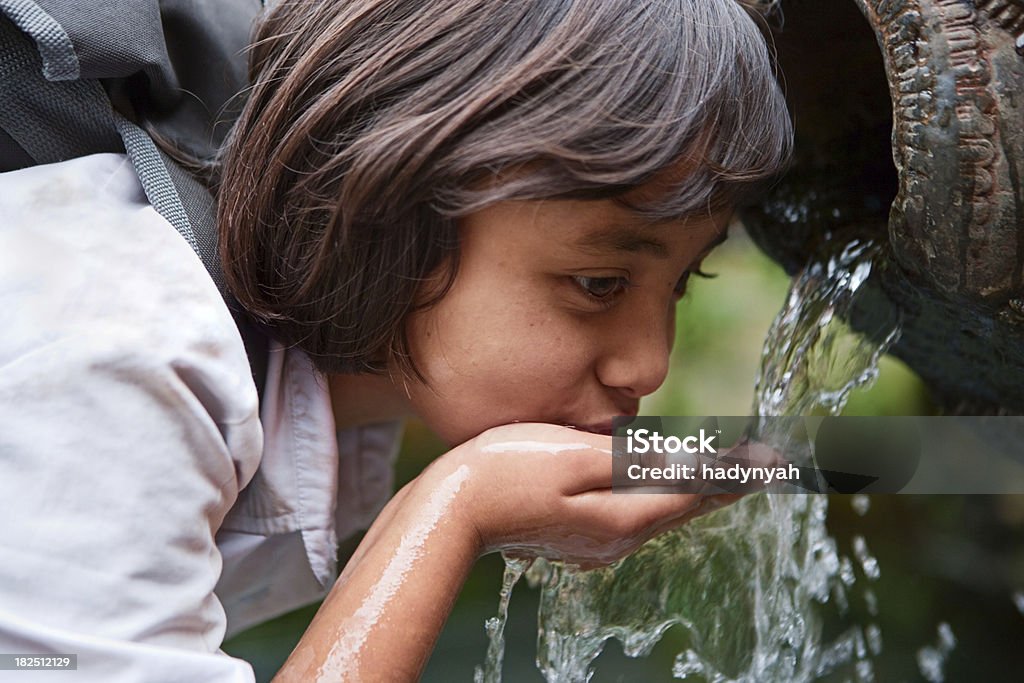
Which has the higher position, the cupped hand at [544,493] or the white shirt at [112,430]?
the white shirt at [112,430]

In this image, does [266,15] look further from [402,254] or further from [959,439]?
[959,439]

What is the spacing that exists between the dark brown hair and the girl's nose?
0.34 feet

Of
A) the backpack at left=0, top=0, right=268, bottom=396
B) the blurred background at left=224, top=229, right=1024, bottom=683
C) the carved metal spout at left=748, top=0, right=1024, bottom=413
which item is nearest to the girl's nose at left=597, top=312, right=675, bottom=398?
the carved metal spout at left=748, top=0, right=1024, bottom=413

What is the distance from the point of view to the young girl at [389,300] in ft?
2.36

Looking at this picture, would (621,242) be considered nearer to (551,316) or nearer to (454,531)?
(551,316)

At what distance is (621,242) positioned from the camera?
0.86 m

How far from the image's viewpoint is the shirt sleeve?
691mm

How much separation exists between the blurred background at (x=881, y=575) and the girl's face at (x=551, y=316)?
44 cm

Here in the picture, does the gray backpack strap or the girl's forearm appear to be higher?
the gray backpack strap

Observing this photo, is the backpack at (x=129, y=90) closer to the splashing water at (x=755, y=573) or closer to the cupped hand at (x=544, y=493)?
the cupped hand at (x=544, y=493)

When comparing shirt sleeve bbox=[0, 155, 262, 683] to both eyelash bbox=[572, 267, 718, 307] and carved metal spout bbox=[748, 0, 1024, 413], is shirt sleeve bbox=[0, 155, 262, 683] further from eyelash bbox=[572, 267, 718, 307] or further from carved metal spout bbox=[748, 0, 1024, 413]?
carved metal spout bbox=[748, 0, 1024, 413]

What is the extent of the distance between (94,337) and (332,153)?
9.5 inches

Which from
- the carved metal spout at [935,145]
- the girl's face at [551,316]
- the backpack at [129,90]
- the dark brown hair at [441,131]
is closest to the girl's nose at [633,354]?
the girl's face at [551,316]

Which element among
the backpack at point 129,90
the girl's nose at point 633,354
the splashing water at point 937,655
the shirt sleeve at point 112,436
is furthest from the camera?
the splashing water at point 937,655
